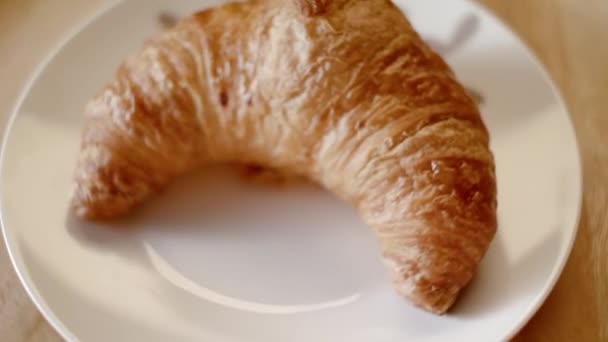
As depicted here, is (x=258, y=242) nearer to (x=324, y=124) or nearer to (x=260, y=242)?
(x=260, y=242)

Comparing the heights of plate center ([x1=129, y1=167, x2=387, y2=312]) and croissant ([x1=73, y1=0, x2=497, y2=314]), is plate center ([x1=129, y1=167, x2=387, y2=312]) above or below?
below

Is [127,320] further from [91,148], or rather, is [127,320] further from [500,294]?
[500,294]

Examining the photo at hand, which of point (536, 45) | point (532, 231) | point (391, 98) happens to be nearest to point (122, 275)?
point (391, 98)

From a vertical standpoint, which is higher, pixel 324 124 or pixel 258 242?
pixel 324 124

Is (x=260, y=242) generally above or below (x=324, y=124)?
below

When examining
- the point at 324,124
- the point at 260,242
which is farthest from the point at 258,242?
the point at 324,124
